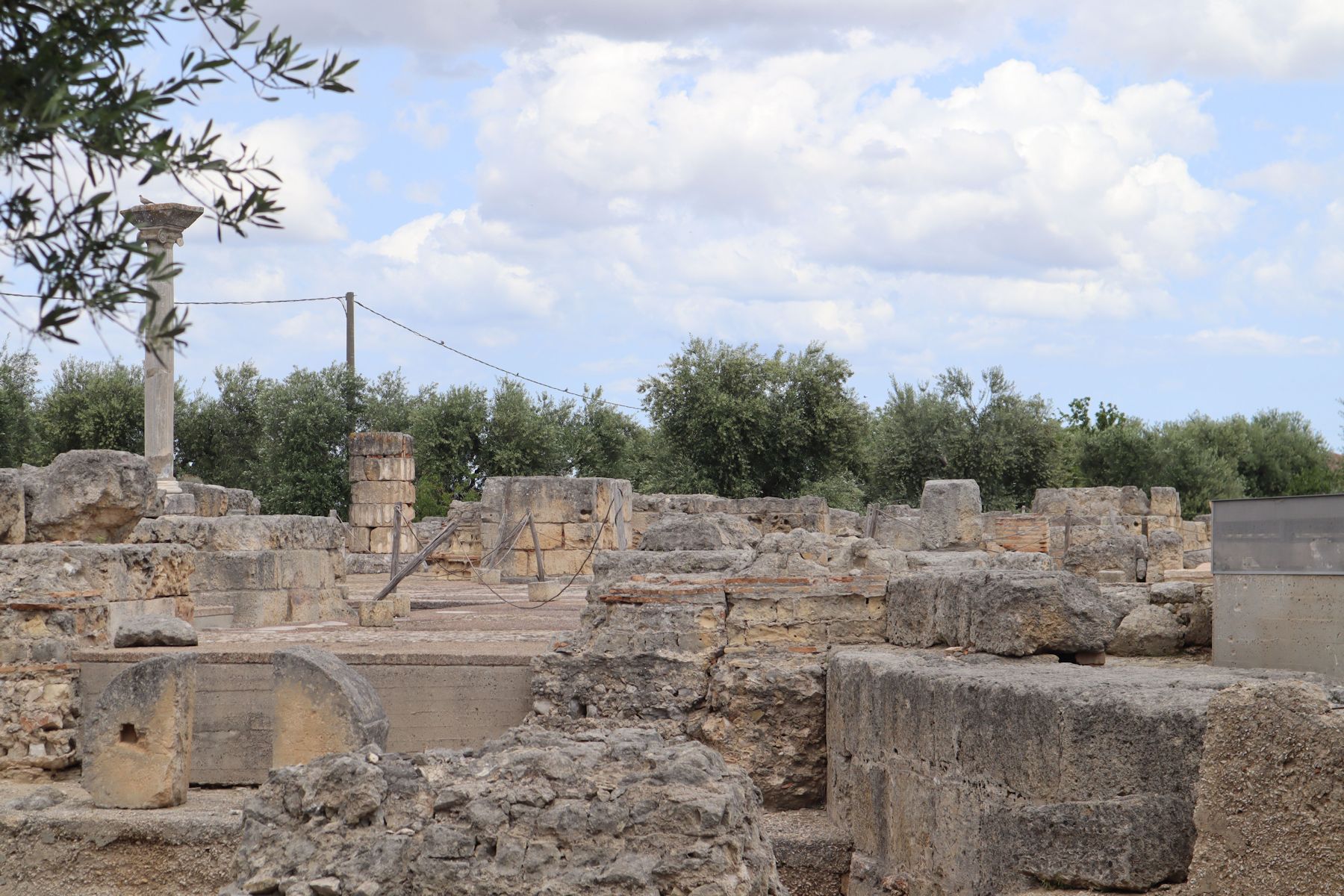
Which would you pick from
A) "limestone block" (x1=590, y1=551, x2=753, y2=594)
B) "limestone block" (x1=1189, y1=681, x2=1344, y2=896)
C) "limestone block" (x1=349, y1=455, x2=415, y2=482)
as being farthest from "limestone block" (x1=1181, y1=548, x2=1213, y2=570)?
"limestone block" (x1=1189, y1=681, x2=1344, y2=896)

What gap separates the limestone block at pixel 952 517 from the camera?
676 inches

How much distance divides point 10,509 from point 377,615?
10.2 ft

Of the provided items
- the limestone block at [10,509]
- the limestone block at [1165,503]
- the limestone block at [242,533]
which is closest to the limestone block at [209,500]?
the limestone block at [242,533]

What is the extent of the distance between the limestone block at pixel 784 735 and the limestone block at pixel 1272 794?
2.96m

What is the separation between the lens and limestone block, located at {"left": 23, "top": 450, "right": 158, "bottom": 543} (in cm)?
910

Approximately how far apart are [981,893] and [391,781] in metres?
2.01

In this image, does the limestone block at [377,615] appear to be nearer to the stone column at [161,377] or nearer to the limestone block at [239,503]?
the stone column at [161,377]

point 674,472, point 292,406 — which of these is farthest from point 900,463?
point 292,406

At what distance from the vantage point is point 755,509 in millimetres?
22109

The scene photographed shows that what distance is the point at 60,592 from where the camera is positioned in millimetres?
7766

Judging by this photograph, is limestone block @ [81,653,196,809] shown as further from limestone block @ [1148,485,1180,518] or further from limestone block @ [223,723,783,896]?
limestone block @ [1148,485,1180,518]

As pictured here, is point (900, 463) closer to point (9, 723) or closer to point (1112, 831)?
point (9, 723)

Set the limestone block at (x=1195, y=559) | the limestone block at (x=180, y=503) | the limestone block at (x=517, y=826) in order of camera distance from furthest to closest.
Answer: the limestone block at (x=1195, y=559) → the limestone block at (x=180, y=503) → the limestone block at (x=517, y=826)

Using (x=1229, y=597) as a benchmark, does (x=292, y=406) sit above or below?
above
